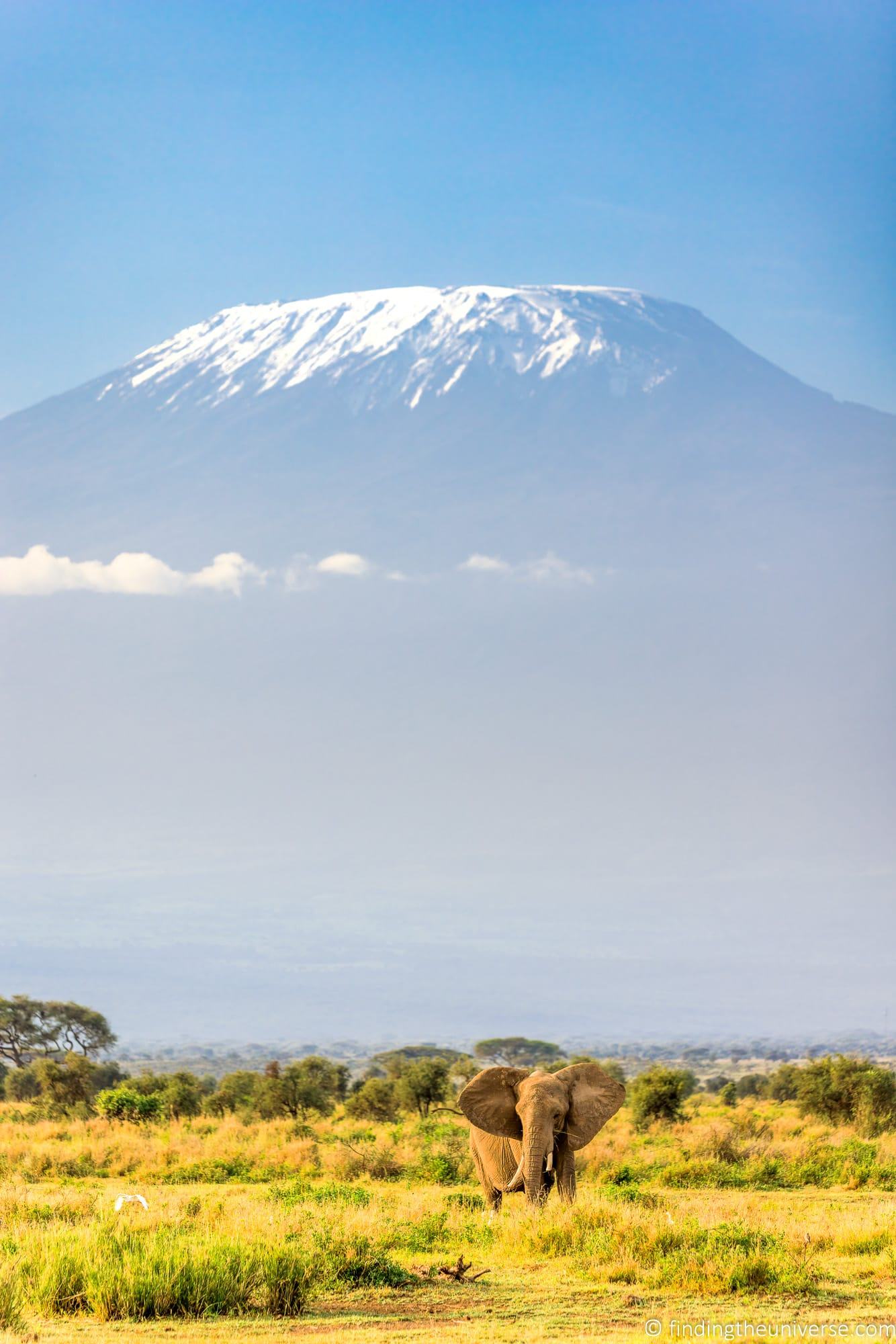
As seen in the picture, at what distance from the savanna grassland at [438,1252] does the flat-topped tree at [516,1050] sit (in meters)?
63.9

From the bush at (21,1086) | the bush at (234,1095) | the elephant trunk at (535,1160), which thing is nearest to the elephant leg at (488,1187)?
the elephant trunk at (535,1160)

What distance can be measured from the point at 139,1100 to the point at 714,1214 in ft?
69.8

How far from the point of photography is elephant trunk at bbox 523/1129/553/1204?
652 inches

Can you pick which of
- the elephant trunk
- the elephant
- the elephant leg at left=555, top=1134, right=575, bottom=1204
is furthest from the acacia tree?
the elephant trunk

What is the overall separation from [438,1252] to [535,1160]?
5.48 ft

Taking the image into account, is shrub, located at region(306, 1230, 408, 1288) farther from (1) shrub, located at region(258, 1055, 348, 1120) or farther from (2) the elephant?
(1) shrub, located at region(258, 1055, 348, 1120)

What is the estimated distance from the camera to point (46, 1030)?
67000 millimetres

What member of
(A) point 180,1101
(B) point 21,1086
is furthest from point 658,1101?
(B) point 21,1086

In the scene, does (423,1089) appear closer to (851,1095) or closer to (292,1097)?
(292,1097)

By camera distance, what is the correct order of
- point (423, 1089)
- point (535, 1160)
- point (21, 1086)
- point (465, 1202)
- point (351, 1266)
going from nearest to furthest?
point (351, 1266)
point (535, 1160)
point (465, 1202)
point (423, 1089)
point (21, 1086)

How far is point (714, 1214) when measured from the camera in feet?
57.5

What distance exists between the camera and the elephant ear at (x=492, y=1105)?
17703 millimetres

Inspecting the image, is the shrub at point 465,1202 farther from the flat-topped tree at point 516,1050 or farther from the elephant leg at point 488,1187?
the flat-topped tree at point 516,1050

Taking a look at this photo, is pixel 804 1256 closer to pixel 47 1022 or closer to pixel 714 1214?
pixel 714 1214
